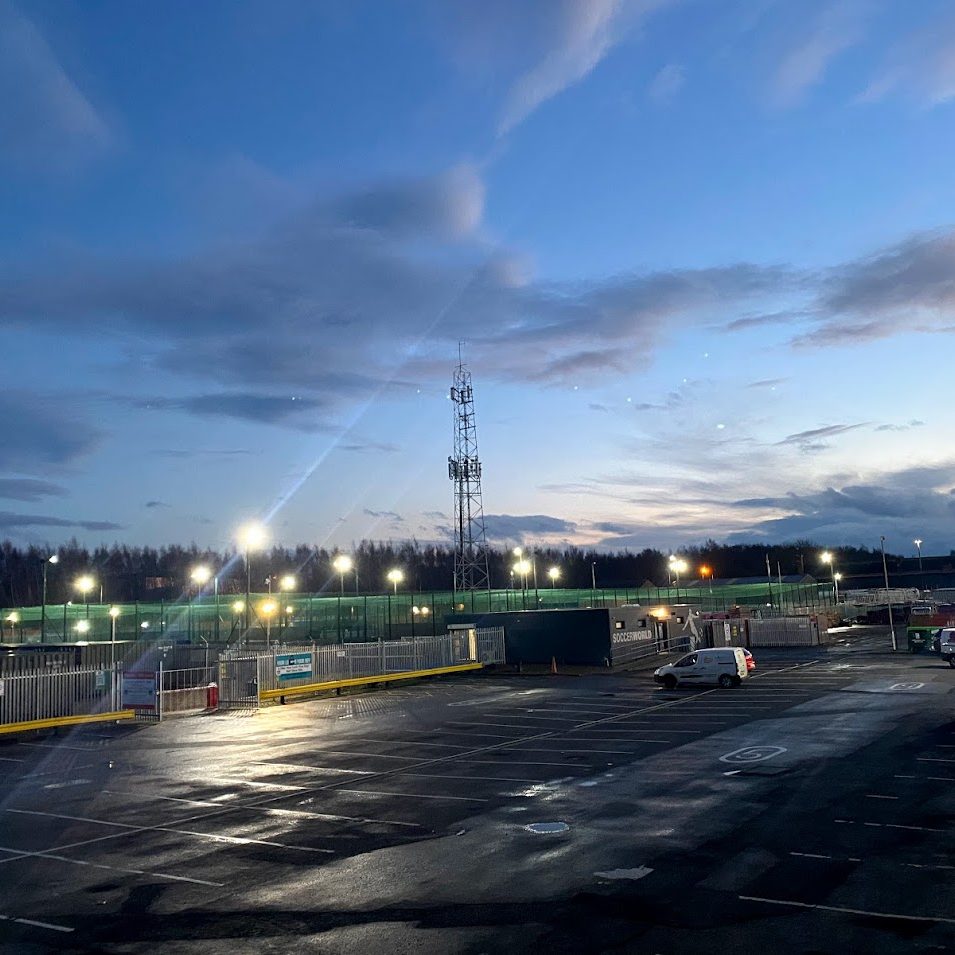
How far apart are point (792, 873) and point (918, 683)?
28276 millimetres

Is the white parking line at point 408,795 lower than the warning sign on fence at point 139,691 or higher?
lower

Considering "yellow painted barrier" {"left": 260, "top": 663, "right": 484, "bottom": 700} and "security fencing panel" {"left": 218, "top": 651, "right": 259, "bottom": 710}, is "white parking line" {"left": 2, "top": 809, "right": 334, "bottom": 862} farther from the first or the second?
"yellow painted barrier" {"left": 260, "top": 663, "right": 484, "bottom": 700}

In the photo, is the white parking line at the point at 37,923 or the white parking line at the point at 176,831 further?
the white parking line at the point at 176,831

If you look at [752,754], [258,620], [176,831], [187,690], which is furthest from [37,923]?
[258,620]

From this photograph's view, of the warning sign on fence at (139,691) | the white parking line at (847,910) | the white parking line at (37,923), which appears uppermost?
the warning sign on fence at (139,691)

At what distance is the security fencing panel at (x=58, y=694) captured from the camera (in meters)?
29.5

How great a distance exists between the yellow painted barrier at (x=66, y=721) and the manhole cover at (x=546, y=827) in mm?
21103

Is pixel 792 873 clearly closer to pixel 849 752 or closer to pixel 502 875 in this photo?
pixel 502 875

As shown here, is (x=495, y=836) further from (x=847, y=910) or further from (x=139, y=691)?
(x=139, y=691)

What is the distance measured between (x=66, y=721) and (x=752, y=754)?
22.6 m

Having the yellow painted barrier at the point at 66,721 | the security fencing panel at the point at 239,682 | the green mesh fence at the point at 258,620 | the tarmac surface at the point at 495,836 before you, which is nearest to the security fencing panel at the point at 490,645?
the green mesh fence at the point at 258,620

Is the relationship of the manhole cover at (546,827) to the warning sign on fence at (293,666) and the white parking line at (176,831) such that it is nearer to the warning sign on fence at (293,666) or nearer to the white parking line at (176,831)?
the white parking line at (176,831)

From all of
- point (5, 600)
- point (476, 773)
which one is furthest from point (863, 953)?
point (5, 600)

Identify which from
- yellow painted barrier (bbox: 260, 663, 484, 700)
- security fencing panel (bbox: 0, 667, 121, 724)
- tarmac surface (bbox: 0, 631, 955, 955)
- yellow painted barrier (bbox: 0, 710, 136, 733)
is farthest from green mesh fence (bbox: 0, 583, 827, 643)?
tarmac surface (bbox: 0, 631, 955, 955)
